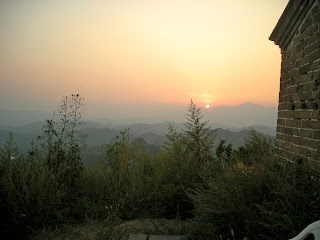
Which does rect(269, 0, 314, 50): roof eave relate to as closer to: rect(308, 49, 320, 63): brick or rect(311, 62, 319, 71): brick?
rect(308, 49, 320, 63): brick

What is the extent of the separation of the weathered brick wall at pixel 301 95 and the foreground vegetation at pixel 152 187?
348 millimetres

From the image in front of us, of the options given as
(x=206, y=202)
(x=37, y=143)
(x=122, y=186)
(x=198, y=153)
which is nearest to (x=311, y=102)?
(x=206, y=202)

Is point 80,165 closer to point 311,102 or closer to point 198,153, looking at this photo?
point 198,153

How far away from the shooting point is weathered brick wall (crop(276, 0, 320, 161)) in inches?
135

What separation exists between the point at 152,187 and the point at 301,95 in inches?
132

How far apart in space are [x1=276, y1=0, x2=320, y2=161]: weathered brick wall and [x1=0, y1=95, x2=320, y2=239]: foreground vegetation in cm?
35

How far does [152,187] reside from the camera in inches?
190

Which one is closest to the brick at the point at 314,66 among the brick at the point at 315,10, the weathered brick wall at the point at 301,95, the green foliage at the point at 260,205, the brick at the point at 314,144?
the weathered brick wall at the point at 301,95

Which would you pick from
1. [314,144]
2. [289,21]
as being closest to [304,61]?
[289,21]

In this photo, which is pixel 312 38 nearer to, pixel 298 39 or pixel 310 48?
pixel 310 48

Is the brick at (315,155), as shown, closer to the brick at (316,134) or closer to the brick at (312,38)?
the brick at (316,134)

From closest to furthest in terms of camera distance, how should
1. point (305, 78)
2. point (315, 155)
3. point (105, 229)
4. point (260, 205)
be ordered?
point (260, 205)
point (315, 155)
point (105, 229)
point (305, 78)

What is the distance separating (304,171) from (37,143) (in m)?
4.78

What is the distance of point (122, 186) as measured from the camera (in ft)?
15.4
